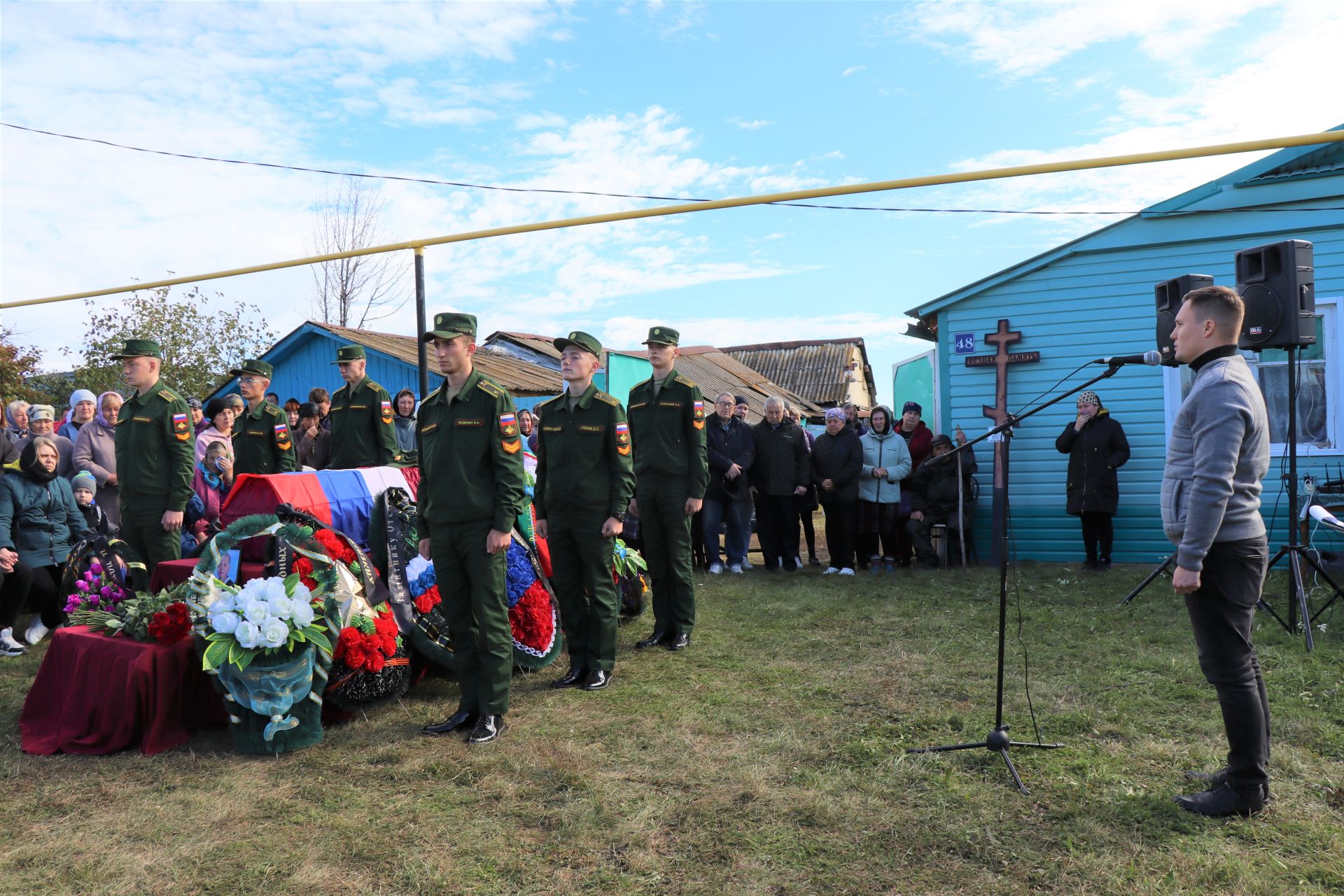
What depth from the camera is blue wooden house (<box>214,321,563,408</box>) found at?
19.5 m

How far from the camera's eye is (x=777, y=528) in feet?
33.6

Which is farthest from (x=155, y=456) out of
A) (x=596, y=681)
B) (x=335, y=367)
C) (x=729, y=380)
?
(x=729, y=380)

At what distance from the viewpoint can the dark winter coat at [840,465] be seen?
9.86m

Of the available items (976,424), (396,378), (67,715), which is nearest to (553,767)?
(67,715)

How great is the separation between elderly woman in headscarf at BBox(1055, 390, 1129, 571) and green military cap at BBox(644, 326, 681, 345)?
5.08m

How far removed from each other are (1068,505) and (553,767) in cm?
729

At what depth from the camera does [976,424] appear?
1083 cm

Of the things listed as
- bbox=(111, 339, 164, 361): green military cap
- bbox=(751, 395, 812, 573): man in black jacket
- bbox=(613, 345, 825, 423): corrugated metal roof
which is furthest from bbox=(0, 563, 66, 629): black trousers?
bbox=(613, 345, 825, 423): corrugated metal roof

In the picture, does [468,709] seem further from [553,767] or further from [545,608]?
[545,608]

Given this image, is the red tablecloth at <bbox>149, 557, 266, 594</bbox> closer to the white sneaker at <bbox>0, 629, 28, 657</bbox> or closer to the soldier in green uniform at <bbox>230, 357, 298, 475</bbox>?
the white sneaker at <bbox>0, 629, 28, 657</bbox>

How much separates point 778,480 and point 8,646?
680 centimetres

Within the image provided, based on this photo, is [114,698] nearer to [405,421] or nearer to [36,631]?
[36,631]

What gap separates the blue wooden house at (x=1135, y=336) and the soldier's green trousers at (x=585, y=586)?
6362mm

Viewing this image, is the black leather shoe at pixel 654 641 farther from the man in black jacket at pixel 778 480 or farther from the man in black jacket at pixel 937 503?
the man in black jacket at pixel 937 503
